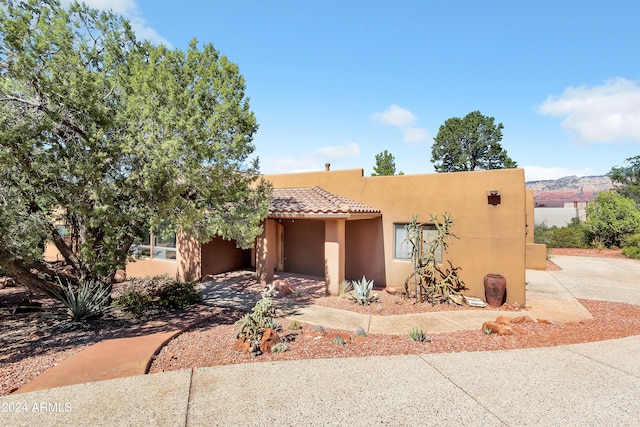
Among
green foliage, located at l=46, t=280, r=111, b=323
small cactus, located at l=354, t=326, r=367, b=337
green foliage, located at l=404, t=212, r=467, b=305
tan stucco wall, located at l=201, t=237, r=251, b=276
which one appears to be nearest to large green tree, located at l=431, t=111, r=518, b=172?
green foliage, located at l=404, t=212, r=467, b=305

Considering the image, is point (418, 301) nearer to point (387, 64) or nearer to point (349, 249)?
point (349, 249)

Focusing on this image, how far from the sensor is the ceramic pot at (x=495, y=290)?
33.6ft

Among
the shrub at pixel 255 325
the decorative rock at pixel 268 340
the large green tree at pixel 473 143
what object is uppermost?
the large green tree at pixel 473 143

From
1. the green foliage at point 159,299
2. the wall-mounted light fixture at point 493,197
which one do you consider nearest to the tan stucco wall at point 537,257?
the wall-mounted light fixture at point 493,197

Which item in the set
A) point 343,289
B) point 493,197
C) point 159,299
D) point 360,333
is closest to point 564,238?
point 493,197

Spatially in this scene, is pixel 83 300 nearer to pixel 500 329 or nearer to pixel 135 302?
pixel 135 302

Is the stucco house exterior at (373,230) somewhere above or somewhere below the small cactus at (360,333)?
above

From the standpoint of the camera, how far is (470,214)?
11.1 m

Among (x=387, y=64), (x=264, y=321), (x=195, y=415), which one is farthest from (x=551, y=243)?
(x=195, y=415)

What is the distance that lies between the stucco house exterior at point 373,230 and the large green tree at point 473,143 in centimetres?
3627

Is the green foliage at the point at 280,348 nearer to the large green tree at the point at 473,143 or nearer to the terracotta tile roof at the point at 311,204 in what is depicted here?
the terracotta tile roof at the point at 311,204

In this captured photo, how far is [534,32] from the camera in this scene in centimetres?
1240

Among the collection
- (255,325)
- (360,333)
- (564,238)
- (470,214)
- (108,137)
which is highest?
(108,137)

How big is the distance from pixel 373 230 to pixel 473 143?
39.2 m
